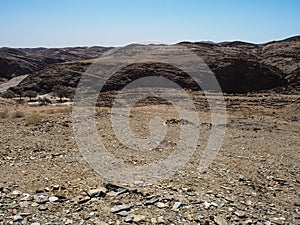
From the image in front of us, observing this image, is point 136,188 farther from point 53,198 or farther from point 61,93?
point 61,93

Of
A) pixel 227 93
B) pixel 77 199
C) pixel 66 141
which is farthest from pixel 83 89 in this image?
pixel 77 199

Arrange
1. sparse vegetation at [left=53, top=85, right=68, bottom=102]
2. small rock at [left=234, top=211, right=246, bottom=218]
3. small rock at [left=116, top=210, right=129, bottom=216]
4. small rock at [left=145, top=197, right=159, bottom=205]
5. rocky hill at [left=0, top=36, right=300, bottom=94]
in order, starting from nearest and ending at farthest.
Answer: small rock at [left=116, top=210, right=129, bottom=216] → small rock at [left=234, top=211, right=246, bottom=218] → small rock at [left=145, top=197, right=159, bottom=205] → sparse vegetation at [left=53, top=85, right=68, bottom=102] → rocky hill at [left=0, top=36, right=300, bottom=94]

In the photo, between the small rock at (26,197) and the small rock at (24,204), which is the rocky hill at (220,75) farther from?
the small rock at (24,204)

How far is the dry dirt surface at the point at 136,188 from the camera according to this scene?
4430mm

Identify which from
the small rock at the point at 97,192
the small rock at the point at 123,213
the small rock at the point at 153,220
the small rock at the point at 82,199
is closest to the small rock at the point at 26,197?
the small rock at the point at 82,199

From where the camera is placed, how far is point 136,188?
528cm

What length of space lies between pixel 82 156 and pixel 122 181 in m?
1.96

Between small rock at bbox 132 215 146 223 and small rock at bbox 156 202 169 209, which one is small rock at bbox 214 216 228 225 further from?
small rock at bbox 132 215 146 223

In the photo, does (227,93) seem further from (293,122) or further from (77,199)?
(77,199)

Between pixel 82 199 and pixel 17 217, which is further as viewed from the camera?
pixel 82 199

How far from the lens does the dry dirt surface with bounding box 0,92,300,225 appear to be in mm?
4430

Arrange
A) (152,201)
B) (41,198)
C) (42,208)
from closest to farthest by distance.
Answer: (42,208), (152,201), (41,198)

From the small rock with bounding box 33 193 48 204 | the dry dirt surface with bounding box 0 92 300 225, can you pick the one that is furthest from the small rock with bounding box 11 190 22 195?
the small rock with bounding box 33 193 48 204

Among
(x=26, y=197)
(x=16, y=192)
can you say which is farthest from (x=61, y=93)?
(x=26, y=197)
